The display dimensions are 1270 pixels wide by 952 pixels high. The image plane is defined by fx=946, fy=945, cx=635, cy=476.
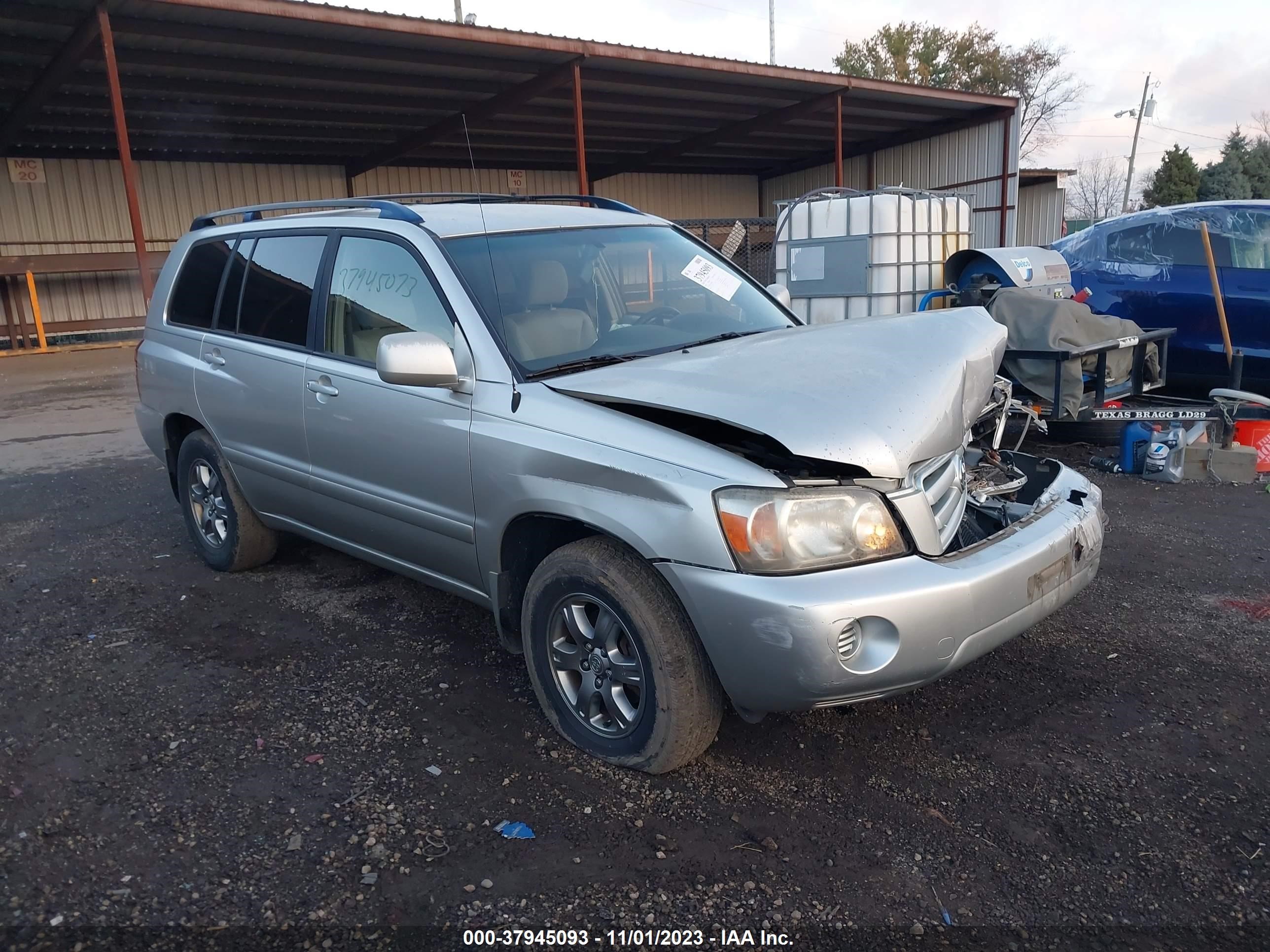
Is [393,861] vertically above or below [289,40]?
below

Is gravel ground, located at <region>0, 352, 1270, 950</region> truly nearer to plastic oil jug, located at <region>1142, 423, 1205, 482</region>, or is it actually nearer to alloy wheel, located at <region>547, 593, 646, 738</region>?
alloy wheel, located at <region>547, 593, 646, 738</region>

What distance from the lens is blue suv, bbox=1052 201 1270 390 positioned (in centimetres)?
721

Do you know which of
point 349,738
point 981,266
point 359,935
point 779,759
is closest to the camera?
point 359,935

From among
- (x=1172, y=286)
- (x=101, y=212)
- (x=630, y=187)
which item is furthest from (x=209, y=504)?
(x=630, y=187)

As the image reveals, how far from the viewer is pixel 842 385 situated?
2.82m

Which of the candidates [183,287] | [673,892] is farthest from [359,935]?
[183,287]

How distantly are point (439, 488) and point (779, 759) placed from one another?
147cm

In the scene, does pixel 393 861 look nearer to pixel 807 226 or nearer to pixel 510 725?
pixel 510 725

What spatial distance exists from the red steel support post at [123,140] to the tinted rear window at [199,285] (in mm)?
7215

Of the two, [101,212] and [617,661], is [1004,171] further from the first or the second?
[617,661]

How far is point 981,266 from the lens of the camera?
8.12 m

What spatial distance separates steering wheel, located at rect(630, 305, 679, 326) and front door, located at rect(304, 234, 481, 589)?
73 centimetres

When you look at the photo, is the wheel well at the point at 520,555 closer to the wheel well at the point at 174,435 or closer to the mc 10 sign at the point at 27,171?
the wheel well at the point at 174,435

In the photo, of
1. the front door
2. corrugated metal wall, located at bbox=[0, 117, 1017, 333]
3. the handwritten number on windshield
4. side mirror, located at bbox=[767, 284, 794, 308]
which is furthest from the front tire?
corrugated metal wall, located at bbox=[0, 117, 1017, 333]
